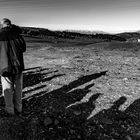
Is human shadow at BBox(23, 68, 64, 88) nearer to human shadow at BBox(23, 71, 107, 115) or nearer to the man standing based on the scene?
human shadow at BBox(23, 71, 107, 115)

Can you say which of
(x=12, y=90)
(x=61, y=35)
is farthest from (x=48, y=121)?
(x=61, y=35)

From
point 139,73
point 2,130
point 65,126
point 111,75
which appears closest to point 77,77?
point 111,75

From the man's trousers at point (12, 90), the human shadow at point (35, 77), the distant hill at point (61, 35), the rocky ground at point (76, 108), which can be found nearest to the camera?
the rocky ground at point (76, 108)

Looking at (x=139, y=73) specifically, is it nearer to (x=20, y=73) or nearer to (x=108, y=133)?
(x=108, y=133)

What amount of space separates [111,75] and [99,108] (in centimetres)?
519

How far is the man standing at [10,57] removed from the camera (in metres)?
5.99

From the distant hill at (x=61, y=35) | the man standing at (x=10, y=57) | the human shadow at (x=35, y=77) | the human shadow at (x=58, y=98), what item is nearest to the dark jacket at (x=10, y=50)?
the man standing at (x=10, y=57)

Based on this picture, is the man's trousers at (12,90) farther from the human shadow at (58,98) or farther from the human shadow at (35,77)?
the human shadow at (35,77)

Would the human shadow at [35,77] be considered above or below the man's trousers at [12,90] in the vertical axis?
below

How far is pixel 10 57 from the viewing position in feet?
20.1

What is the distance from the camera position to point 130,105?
8516 millimetres

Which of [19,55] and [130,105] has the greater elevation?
[19,55]

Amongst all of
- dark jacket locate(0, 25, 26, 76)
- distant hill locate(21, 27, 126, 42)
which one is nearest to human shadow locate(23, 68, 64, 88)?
dark jacket locate(0, 25, 26, 76)

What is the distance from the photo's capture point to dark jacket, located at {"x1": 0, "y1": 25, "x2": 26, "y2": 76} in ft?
19.7
